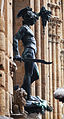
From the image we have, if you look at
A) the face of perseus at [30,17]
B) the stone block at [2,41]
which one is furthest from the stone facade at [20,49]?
the face of perseus at [30,17]

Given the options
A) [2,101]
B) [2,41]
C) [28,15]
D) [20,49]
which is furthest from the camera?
[20,49]

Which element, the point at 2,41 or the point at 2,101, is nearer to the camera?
the point at 2,101

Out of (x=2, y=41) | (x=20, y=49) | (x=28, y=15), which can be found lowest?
(x=20, y=49)

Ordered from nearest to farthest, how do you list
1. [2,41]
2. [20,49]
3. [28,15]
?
[2,41] < [28,15] < [20,49]

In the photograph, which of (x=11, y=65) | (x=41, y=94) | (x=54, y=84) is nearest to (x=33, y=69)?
(x=11, y=65)

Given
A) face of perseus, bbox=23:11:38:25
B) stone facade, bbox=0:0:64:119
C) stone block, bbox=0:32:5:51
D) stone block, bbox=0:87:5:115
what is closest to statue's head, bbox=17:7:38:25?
face of perseus, bbox=23:11:38:25

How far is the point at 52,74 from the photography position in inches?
2153

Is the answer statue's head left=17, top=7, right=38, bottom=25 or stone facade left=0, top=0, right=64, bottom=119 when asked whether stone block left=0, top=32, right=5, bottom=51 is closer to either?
stone facade left=0, top=0, right=64, bottom=119

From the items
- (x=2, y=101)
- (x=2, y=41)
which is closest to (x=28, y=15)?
(x=2, y=41)

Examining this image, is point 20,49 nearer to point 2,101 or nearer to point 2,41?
point 2,41

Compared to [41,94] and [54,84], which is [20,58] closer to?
[41,94]

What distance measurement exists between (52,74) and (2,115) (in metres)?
37.3

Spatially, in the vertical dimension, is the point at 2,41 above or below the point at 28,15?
below

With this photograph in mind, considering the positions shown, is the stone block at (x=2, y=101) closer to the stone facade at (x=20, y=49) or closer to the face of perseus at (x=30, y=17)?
the stone facade at (x=20, y=49)
